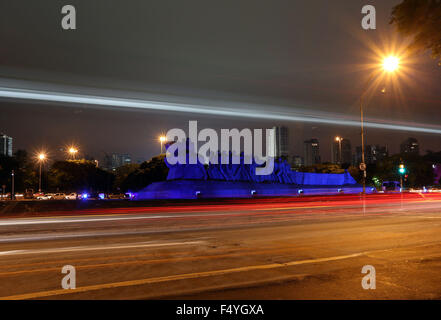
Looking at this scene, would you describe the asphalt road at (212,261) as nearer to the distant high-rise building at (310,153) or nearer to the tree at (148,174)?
the tree at (148,174)

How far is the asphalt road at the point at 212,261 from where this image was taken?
6.15 metres

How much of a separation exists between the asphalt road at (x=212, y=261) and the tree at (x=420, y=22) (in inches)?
228

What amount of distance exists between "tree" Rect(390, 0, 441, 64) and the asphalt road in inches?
228

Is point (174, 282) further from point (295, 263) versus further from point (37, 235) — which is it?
point (37, 235)

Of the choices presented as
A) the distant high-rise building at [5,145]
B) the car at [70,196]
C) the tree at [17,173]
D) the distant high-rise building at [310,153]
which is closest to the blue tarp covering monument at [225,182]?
the car at [70,196]

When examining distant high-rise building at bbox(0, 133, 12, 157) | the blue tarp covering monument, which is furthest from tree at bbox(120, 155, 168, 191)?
distant high-rise building at bbox(0, 133, 12, 157)

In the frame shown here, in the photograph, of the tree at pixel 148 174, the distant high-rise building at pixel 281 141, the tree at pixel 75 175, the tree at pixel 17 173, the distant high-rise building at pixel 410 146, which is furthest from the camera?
the distant high-rise building at pixel 410 146

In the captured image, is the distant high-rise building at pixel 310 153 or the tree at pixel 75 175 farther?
the distant high-rise building at pixel 310 153

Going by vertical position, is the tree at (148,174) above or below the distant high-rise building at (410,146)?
below

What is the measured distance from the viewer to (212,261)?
8.66 metres

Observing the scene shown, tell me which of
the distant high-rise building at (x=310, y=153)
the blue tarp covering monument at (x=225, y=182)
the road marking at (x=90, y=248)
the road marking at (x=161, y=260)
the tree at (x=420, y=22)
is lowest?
the road marking at (x=90, y=248)

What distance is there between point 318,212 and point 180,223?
31.1 feet

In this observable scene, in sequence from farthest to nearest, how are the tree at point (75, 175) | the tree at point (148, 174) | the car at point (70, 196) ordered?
the tree at point (75, 175)
the car at point (70, 196)
the tree at point (148, 174)
